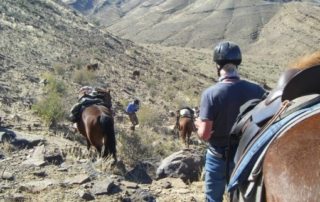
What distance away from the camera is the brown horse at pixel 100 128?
9539 millimetres

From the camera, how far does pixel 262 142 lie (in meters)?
3.26

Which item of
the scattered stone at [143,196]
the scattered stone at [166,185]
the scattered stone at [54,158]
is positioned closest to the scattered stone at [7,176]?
the scattered stone at [54,158]

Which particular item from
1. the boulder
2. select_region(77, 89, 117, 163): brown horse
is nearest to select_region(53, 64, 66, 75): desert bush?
select_region(77, 89, 117, 163): brown horse

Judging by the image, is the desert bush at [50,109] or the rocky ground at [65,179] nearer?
the rocky ground at [65,179]

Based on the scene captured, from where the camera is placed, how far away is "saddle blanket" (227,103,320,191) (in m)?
3.08

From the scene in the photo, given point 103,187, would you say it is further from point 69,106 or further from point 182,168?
point 69,106

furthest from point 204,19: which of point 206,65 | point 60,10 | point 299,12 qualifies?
point 60,10

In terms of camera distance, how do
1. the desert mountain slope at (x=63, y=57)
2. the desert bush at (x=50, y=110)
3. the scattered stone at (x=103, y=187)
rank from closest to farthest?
the scattered stone at (x=103, y=187)
the desert bush at (x=50, y=110)
the desert mountain slope at (x=63, y=57)

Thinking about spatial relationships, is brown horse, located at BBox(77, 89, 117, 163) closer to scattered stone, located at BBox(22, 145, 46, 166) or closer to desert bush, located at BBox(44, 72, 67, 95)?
scattered stone, located at BBox(22, 145, 46, 166)

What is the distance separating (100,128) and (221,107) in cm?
522

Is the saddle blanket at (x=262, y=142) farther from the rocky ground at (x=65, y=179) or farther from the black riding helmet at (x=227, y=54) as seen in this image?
the rocky ground at (x=65, y=179)

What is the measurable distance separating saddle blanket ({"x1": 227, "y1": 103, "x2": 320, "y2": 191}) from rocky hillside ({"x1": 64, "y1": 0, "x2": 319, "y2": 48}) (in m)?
81.7

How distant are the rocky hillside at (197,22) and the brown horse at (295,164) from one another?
269ft

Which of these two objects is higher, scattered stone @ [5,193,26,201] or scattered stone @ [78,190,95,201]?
scattered stone @ [78,190,95,201]
